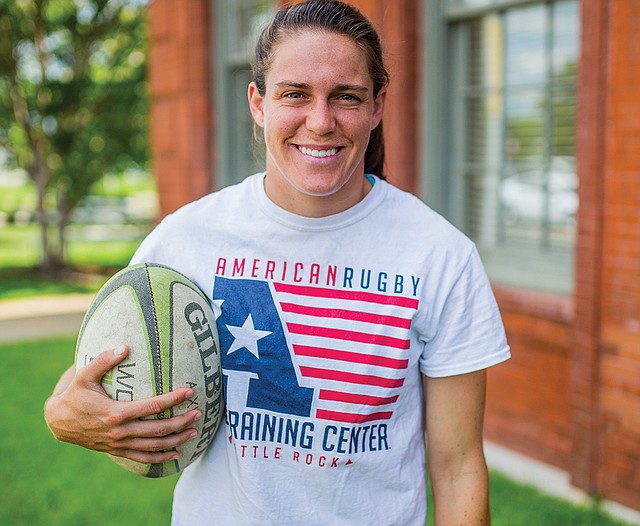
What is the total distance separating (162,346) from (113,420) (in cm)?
25

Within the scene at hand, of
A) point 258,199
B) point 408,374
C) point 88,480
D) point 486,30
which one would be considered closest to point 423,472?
point 408,374

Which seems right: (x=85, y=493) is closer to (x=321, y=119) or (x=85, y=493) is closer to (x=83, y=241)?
(x=321, y=119)

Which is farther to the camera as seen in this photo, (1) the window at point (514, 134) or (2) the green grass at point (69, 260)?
(2) the green grass at point (69, 260)

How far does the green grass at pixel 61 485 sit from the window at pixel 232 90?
9.64 ft

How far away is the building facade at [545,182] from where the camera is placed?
4.36 m

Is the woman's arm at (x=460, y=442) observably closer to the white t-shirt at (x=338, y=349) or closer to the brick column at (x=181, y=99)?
the white t-shirt at (x=338, y=349)

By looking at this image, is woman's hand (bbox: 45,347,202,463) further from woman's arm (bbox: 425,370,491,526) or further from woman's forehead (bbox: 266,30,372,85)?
woman's forehead (bbox: 266,30,372,85)

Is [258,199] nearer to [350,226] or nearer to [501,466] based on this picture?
[350,226]

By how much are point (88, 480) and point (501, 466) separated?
2.48 meters

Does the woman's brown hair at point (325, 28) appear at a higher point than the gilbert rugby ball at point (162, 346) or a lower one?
higher

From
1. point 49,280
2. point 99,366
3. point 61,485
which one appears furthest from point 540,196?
point 49,280

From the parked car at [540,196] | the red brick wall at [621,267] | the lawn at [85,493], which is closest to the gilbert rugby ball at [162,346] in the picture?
the lawn at [85,493]

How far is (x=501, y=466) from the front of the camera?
5219mm

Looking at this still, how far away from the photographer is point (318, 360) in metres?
2.00
